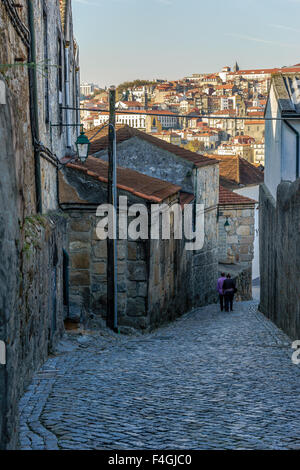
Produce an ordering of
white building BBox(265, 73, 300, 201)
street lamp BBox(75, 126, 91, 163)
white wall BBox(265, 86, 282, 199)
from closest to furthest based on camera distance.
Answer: street lamp BBox(75, 126, 91, 163)
white building BBox(265, 73, 300, 201)
white wall BBox(265, 86, 282, 199)

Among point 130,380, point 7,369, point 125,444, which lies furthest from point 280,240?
point 7,369

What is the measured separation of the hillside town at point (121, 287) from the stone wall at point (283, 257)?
0.21 feet

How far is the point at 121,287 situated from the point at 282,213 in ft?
12.5

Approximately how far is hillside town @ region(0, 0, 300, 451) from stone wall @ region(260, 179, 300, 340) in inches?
2.5

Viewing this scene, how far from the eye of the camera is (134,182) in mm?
16141

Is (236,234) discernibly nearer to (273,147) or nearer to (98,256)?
(273,147)

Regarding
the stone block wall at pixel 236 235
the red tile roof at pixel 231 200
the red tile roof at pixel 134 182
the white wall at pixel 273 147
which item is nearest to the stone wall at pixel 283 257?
the white wall at pixel 273 147

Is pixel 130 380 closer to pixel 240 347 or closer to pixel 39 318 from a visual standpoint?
pixel 39 318

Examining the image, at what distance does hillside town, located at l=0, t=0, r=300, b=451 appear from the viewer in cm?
618

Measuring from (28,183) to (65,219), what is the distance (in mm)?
4907

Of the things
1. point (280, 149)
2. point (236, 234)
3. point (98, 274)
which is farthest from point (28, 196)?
point (236, 234)

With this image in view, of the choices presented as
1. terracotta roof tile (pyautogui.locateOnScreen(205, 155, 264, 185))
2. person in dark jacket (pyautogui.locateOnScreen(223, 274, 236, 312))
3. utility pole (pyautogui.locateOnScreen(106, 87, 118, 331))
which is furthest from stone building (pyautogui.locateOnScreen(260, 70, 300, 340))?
terracotta roof tile (pyautogui.locateOnScreen(205, 155, 264, 185))

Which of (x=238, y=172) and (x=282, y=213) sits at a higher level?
(x=238, y=172)

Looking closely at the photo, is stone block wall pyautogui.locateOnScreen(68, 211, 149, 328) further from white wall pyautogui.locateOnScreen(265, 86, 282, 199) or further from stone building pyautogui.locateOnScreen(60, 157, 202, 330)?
white wall pyautogui.locateOnScreen(265, 86, 282, 199)
